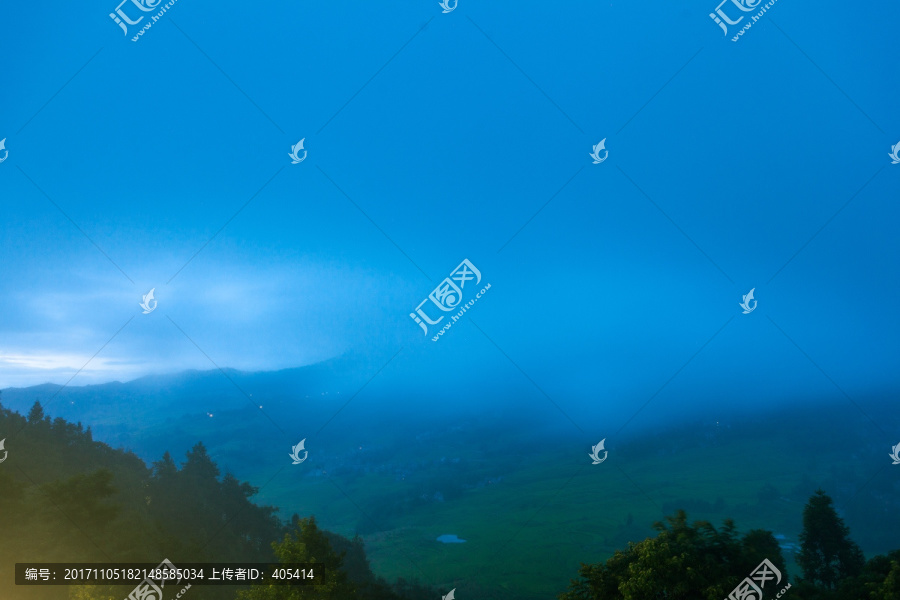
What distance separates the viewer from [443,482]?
501 ft

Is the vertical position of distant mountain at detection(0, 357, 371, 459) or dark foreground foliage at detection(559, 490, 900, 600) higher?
distant mountain at detection(0, 357, 371, 459)

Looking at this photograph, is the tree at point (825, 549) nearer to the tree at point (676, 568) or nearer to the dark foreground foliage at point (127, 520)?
the tree at point (676, 568)

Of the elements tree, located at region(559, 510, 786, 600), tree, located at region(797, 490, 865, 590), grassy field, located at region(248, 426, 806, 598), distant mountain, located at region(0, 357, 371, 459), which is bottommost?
tree, located at region(797, 490, 865, 590)

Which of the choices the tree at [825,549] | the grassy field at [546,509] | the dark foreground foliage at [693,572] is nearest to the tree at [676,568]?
the dark foreground foliage at [693,572]

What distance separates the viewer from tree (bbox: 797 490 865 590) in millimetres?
36531

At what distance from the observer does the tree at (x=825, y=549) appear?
36.5 metres

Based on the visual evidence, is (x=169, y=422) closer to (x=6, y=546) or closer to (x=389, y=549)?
(x=389, y=549)

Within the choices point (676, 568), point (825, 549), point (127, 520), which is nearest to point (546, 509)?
point (825, 549)

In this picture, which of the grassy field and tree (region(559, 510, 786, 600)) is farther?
the grassy field

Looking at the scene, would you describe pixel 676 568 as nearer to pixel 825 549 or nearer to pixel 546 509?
pixel 825 549

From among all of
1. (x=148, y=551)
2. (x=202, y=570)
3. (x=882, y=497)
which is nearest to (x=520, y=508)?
(x=882, y=497)

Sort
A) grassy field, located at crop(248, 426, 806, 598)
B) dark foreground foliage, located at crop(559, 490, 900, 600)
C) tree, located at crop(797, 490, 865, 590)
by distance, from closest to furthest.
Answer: dark foreground foliage, located at crop(559, 490, 900, 600), tree, located at crop(797, 490, 865, 590), grassy field, located at crop(248, 426, 806, 598)

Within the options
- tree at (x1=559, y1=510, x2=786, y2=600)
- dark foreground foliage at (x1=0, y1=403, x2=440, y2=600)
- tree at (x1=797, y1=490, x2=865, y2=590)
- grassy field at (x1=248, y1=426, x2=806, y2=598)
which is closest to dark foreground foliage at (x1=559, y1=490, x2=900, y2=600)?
tree at (x1=559, y1=510, x2=786, y2=600)

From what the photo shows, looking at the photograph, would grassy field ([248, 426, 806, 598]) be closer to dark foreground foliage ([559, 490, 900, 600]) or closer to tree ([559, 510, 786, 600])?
dark foreground foliage ([559, 490, 900, 600])
